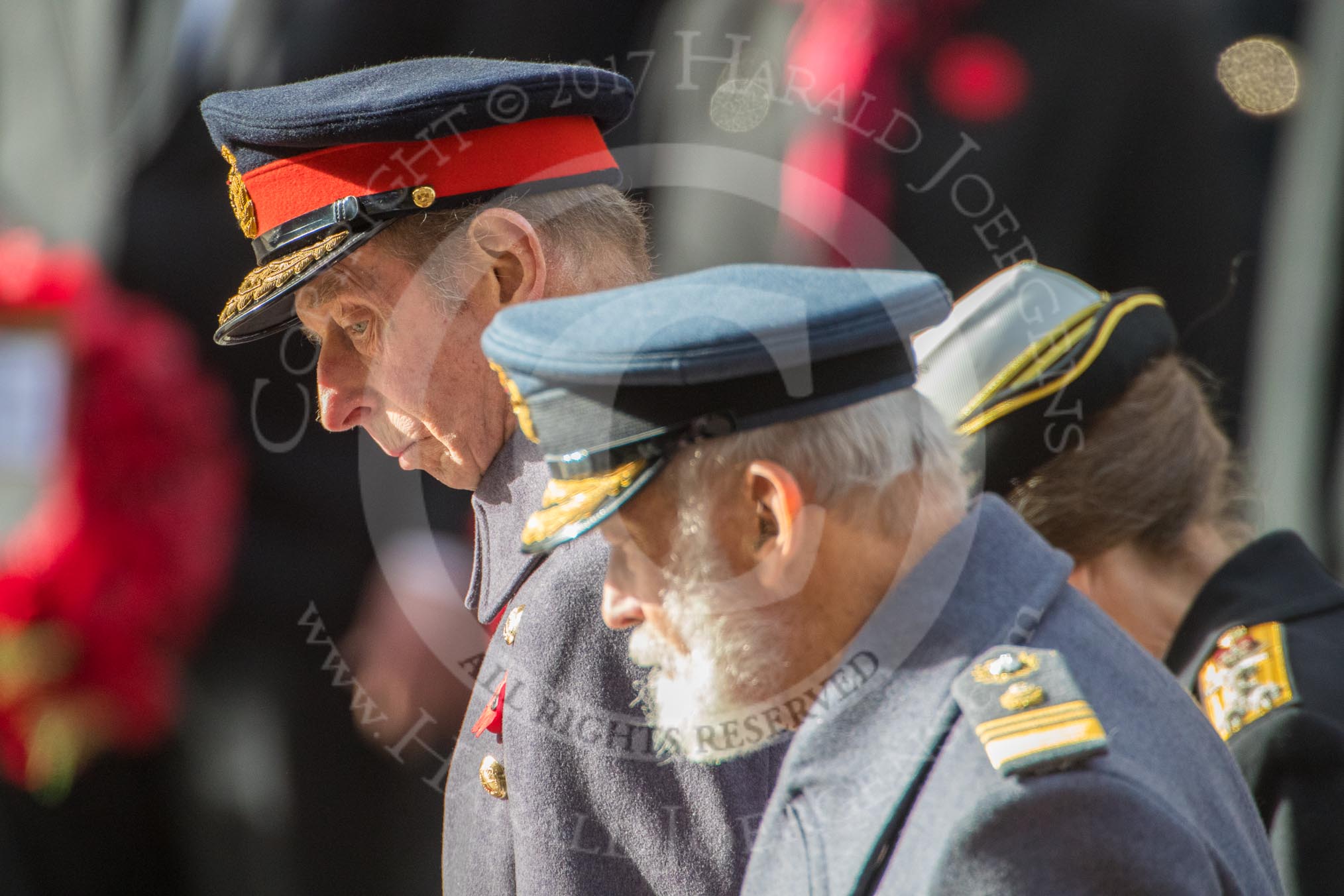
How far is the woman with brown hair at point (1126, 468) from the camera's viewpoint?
7.37 feet

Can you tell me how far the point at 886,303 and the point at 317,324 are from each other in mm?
995

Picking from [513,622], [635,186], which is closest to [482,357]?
[513,622]

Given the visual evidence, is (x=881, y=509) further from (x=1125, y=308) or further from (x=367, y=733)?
(x=367, y=733)

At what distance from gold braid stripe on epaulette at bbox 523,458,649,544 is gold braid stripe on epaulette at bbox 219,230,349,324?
66cm

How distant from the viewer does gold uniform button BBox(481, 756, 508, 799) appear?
187 cm

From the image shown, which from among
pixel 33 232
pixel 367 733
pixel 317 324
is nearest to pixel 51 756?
pixel 367 733

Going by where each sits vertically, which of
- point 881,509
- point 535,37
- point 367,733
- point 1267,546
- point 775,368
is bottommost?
point 367,733

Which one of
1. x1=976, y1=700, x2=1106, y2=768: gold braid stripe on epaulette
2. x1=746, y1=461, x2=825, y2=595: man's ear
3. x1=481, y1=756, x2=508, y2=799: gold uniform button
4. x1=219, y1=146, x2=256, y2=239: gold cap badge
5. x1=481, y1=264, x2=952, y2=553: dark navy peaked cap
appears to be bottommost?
x1=481, y1=756, x2=508, y2=799: gold uniform button

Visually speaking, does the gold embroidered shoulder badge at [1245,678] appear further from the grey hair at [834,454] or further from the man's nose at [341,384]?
the man's nose at [341,384]

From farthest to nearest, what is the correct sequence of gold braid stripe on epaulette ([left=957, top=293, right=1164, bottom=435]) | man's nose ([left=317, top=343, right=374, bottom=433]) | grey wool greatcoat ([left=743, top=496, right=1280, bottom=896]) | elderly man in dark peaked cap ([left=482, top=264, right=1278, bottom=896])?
gold braid stripe on epaulette ([left=957, top=293, right=1164, bottom=435]), man's nose ([left=317, top=343, right=374, bottom=433]), elderly man in dark peaked cap ([left=482, top=264, right=1278, bottom=896]), grey wool greatcoat ([left=743, top=496, right=1280, bottom=896])

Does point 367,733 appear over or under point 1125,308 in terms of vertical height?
under

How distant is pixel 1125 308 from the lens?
2426 mm

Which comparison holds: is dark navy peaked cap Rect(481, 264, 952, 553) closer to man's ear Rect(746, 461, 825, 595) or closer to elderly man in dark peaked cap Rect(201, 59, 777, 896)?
man's ear Rect(746, 461, 825, 595)

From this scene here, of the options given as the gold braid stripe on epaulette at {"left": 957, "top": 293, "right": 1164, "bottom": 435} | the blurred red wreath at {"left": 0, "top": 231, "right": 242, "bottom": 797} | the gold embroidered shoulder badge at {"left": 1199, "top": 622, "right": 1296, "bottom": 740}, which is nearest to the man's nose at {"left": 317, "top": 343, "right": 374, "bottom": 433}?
the gold braid stripe on epaulette at {"left": 957, "top": 293, "right": 1164, "bottom": 435}
